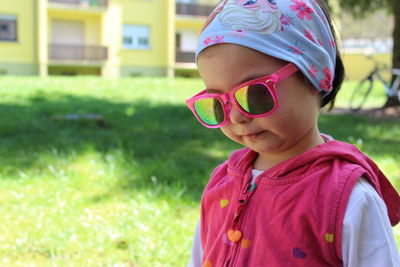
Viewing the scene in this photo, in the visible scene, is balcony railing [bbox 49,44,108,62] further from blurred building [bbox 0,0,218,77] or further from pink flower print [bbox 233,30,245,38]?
pink flower print [bbox 233,30,245,38]

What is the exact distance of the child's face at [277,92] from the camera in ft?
4.29

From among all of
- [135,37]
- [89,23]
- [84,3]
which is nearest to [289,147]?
[84,3]

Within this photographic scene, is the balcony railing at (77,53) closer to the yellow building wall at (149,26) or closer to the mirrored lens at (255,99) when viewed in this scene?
the yellow building wall at (149,26)

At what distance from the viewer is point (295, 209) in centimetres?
130

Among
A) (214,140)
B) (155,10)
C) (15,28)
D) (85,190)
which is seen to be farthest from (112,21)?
(85,190)

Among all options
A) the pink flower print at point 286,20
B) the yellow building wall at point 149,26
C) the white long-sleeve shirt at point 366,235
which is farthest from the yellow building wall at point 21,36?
the white long-sleeve shirt at point 366,235

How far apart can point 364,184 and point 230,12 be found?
563mm

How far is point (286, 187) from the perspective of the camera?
1.35 m

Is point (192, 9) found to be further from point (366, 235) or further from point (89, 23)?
point (366, 235)

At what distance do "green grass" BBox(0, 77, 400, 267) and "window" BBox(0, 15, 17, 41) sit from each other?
621 inches

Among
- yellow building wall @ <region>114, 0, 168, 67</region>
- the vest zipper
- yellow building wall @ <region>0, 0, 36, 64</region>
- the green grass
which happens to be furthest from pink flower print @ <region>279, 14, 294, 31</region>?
yellow building wall @ <region>114, 0, 168, 67</region>

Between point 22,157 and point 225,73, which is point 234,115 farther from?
point 22,157

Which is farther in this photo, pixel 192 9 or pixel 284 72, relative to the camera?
pixel 192 9

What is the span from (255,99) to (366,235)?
1.39ft
